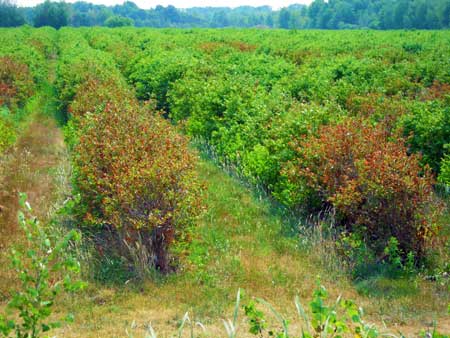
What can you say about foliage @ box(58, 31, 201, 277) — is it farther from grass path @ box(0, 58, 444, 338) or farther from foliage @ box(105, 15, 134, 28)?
foliage @ box(105, 15, 134, 28)

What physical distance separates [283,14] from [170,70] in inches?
5133

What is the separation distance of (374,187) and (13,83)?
51.2 ft

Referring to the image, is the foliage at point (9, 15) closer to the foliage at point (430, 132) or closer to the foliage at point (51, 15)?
the foliage at point (51, 15)

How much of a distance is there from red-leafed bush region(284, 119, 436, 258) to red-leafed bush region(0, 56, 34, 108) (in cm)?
1320

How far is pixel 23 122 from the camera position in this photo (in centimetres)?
1800

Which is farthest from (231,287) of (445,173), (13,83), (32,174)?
(13,83)

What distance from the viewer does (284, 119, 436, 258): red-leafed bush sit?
7137 mm

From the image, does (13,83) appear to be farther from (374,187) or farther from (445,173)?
(374,187)

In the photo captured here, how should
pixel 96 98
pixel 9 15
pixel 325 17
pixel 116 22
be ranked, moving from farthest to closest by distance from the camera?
pixel 325 17 < pixel 116 22 < pixel 9 15 < pixel 96 98

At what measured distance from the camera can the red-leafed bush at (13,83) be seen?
18.9m

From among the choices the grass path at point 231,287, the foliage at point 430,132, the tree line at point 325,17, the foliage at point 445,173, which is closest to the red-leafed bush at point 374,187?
the grass path at point 231,287

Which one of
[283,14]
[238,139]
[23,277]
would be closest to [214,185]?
[238,139]

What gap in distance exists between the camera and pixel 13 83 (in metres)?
19.7

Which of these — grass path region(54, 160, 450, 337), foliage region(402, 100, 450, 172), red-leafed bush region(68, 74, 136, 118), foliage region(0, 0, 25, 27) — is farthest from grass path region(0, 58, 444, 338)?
foliage region(0, 0, 25, 27)
